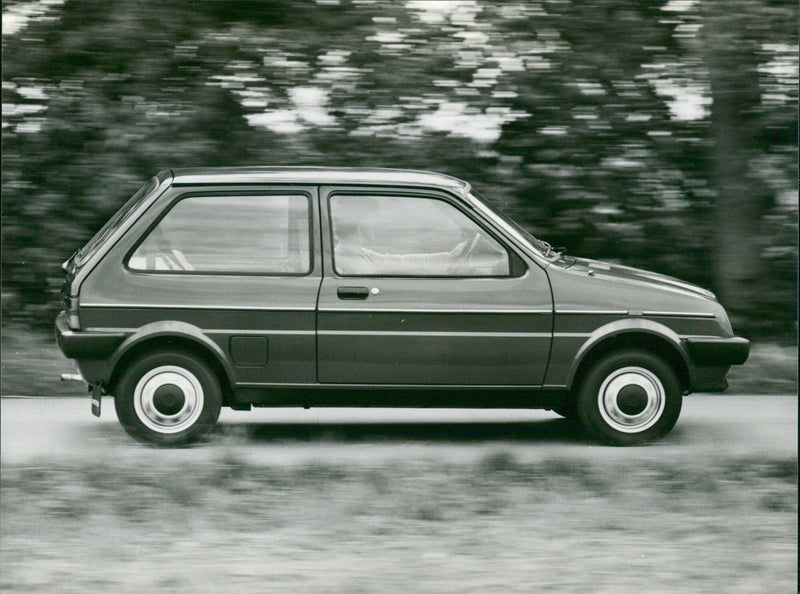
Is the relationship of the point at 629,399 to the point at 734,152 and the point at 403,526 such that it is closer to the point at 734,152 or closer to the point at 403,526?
the point at 403,526

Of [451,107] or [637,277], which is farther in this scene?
[451,107]

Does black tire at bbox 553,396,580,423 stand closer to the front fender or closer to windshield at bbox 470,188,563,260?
the front fender

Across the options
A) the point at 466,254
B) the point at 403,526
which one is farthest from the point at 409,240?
the point at 403,526

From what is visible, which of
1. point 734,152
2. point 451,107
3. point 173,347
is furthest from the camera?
point 734,152

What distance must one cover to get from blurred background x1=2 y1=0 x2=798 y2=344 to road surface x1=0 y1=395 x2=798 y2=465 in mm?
2082

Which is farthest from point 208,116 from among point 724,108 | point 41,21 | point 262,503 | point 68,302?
point 262,503

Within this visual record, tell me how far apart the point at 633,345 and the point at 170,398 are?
8.75 feet

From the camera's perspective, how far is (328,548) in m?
4.93

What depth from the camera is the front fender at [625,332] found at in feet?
22.2

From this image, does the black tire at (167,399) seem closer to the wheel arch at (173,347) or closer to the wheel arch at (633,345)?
the wheel arch at (173,347)

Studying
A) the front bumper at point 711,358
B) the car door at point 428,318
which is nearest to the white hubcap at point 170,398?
the car door at point 428,318

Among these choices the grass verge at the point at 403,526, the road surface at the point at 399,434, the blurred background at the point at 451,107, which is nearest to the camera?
the grass verge at the point at 403,526

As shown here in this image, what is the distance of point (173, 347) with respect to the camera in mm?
6828

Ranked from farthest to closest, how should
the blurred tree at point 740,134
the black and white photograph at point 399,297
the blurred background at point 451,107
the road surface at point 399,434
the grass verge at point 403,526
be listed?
the blurred background at point 451,107 → the blurred tree at point 740,134 → the road surface at point 399,434 → the black and white photograph at point 399,297 → the grass verge at point 403,526
